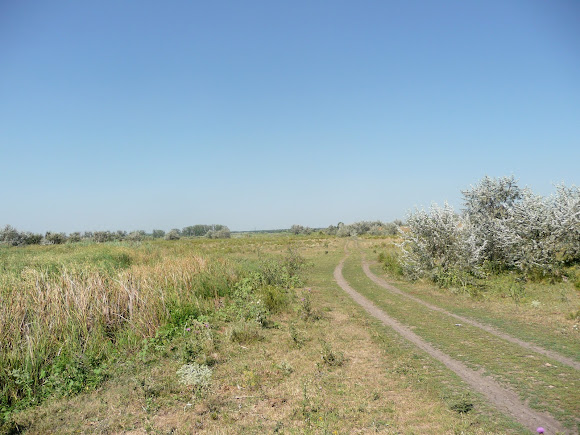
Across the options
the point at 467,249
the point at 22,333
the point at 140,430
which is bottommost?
the point at 140,430

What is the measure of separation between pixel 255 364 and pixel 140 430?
2.78 meters

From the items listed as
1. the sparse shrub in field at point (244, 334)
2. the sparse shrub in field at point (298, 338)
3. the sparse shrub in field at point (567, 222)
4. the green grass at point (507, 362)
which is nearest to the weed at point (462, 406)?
the green grass at point (507, 362)

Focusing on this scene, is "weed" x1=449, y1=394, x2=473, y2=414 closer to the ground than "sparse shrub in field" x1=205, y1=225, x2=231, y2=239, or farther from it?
closer to the ground

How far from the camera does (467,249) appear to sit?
55.5 ft

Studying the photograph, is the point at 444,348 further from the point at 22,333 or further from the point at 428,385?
the point at 22,333

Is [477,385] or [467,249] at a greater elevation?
[467,249]

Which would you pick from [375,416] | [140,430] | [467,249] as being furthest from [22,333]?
[467,249]

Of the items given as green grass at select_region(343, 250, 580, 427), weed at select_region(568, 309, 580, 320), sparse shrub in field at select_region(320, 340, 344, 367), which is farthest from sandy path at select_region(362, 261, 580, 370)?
sparse shrub in field at select_region(320, 340, 344, 367)

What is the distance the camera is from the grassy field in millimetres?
5109

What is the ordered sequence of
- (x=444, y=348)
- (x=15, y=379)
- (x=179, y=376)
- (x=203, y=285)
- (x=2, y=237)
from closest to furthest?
(x=15, y=379), (x=179, y=376), (x=444, y=348), (x=203, y=285), (x=2, y=237)

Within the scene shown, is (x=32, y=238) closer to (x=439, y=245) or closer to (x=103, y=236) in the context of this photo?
(x=103, y=236)

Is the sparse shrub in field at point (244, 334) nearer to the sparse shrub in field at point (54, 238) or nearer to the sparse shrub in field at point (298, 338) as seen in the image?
the sparse shrub in field at point (298, 338)

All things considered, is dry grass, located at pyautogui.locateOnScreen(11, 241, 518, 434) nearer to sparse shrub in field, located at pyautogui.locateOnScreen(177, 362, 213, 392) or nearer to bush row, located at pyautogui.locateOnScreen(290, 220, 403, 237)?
sparse shrub in field, located at pyautogui.locateOnScreen(177, 362, 213, 392)

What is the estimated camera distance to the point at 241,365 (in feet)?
23.7
